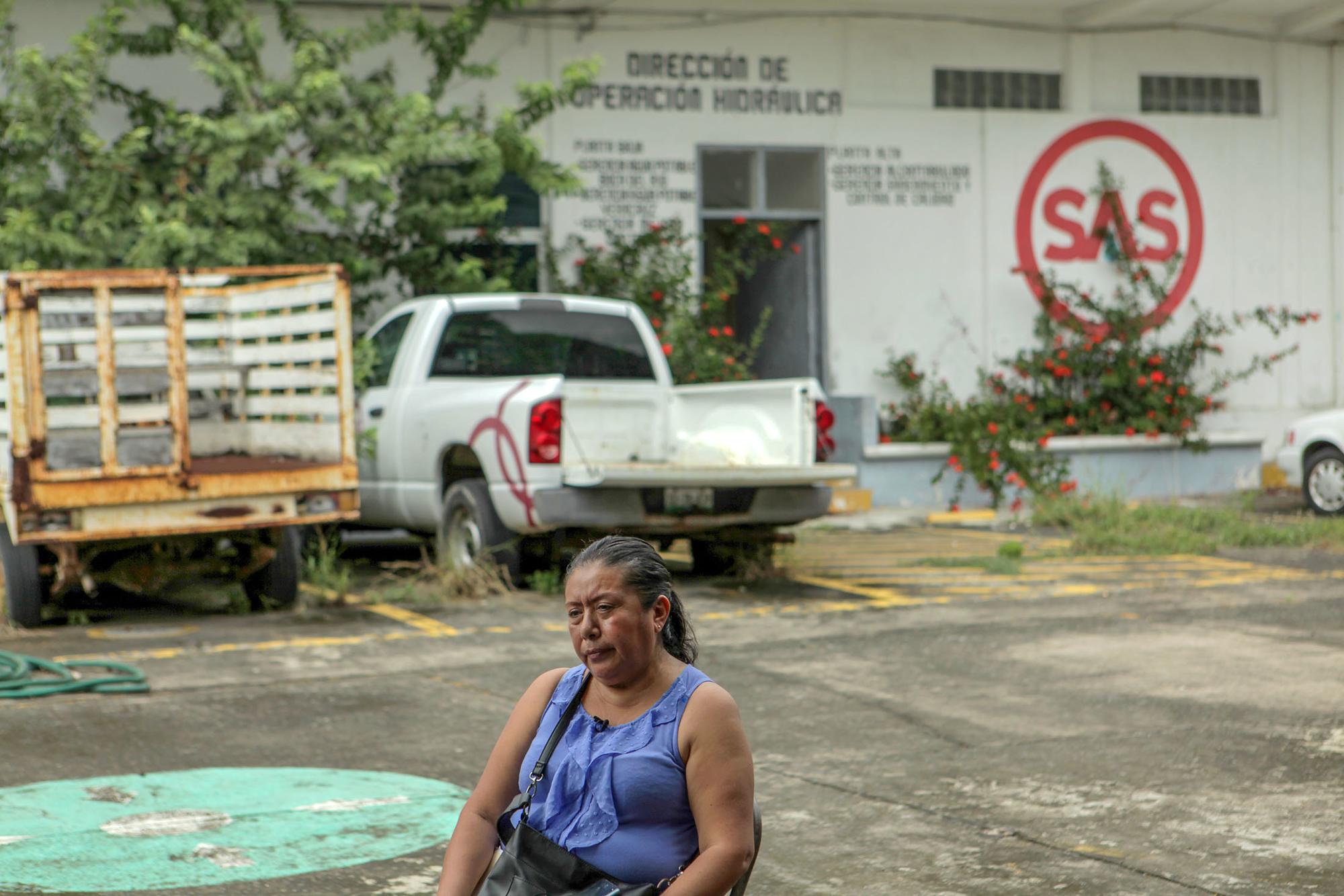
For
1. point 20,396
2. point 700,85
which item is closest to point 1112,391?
point 700,85

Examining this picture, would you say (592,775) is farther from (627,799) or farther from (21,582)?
(21,582)

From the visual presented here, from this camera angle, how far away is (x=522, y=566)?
10742mm

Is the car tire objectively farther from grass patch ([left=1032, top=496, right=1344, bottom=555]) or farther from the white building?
the white building

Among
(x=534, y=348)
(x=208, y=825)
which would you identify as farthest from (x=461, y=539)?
(x=208, y=825)

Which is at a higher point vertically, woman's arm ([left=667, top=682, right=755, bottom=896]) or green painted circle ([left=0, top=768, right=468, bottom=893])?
woman's arm ([left=667, top=682, right=755, bottom=896])

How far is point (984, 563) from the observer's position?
11867 mm

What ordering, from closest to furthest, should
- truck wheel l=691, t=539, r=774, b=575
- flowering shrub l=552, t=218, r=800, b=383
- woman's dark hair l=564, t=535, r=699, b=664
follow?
1. woman's dark hair l=564, t=535, r=699, b=664
2. truck wheel l=691, t=539, r=774, b=575
3. flowering shrub l=552, t=218, r=800, b=383

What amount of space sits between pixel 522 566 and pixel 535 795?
765 centimetres

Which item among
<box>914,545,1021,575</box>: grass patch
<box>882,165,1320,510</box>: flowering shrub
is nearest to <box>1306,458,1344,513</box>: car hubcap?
<box>882,165,1320,510</box>: flowering shrub

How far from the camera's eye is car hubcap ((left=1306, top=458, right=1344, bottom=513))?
1476 cm

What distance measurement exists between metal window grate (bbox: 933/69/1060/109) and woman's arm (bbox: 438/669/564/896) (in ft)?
50.5

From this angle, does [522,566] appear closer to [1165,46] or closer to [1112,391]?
[1112,391]

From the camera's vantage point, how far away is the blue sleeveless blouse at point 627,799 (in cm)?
300

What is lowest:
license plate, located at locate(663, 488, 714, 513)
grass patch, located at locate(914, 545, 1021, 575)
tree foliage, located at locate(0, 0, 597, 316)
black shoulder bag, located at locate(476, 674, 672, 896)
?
grass patch, located at locate(914, 545, 1021, 575)
